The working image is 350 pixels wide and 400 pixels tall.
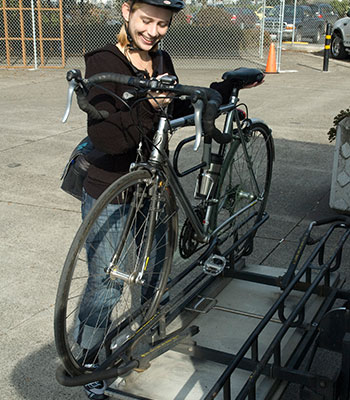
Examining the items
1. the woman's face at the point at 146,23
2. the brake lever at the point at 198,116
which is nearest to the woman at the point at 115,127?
the woman's face at the point at 146,23

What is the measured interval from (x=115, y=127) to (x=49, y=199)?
3375 millimetres

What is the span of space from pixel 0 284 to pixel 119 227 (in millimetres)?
1731

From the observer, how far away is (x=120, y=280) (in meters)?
2.79

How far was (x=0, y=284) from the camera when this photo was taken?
413 cm

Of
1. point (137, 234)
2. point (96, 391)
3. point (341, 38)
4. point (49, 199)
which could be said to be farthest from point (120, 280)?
point (341, 38)

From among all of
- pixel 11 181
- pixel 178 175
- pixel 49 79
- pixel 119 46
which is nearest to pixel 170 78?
pixel 119 46

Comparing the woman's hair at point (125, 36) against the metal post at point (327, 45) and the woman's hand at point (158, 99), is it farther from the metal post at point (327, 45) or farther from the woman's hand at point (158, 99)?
the metal post at point (327, 45)

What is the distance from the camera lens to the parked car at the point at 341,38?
53.3 ft

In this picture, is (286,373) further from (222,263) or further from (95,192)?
(95,192)

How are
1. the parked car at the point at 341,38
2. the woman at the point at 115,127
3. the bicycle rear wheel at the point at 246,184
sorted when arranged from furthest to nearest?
the parked car at the point at 341,38, the bicycle rear wheel at the point at 246,184, the woman at the point at 115,127

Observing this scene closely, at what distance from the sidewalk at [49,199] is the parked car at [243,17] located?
5525 millimetres

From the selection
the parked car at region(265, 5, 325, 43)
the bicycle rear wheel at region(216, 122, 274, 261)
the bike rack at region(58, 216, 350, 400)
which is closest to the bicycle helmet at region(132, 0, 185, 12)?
the bicycle rear wheel at region(216, 122, 274, 261)

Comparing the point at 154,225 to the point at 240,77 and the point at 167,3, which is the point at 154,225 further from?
the point at 240,77

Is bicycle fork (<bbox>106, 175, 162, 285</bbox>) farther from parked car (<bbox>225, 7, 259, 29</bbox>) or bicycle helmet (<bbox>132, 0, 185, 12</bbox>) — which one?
parked car (<bbox>225, 7, 259, 29</bbox>)
